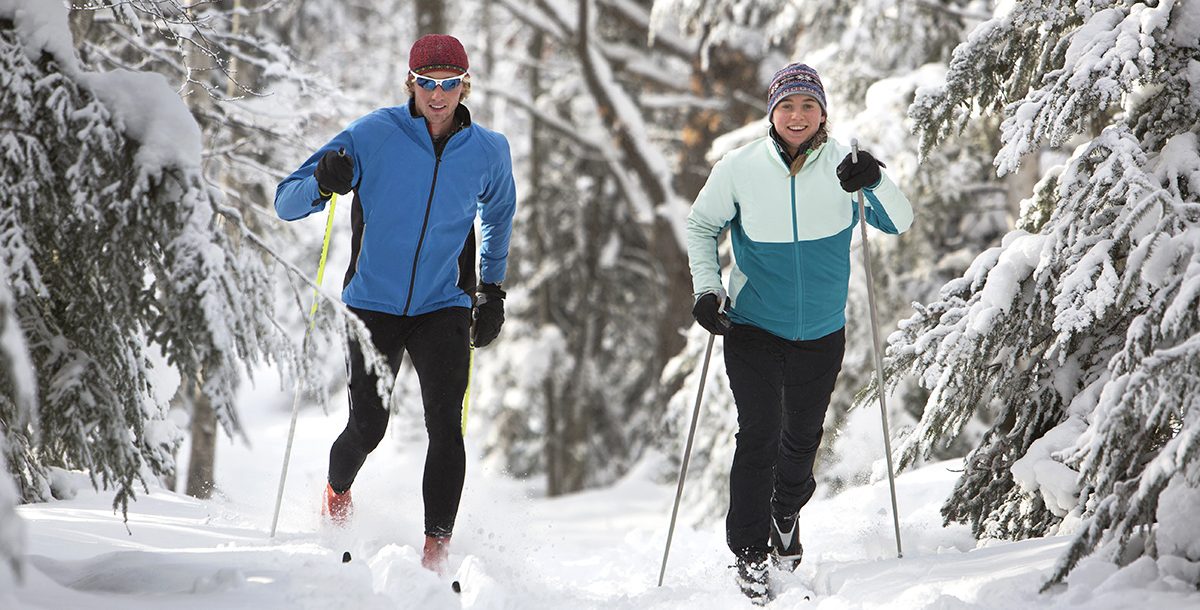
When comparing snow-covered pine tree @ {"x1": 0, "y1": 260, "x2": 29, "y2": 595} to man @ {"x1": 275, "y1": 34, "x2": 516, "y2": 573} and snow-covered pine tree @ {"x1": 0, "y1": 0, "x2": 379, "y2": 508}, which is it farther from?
man @ {"x1": 275, "y1": 34, "x2": 516, "y2": 573}

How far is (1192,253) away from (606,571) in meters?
3.79

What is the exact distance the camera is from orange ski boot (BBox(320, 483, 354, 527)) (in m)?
4.79

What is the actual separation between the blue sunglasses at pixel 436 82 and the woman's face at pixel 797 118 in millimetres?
1300

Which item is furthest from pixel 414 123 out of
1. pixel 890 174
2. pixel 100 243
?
pixel 890 174

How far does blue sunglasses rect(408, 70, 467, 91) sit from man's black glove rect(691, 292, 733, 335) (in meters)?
1.33

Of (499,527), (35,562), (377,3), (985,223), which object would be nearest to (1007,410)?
(499,527)

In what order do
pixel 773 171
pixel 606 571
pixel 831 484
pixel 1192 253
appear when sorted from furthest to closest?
pixel 831 484
pixel 606 571
pixel 773 171
pixel 1192 253

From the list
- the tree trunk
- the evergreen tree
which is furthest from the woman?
the tree trunk

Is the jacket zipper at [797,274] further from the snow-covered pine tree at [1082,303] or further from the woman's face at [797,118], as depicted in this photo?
the snow-covered pine tree at [1082,303]

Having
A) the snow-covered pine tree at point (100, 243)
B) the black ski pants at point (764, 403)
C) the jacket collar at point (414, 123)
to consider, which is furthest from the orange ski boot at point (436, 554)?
the jacket collar at point (414, 123)

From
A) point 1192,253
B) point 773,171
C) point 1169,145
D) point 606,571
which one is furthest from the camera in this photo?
point 606,571

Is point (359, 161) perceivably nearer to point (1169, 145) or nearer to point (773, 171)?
point (773, 171)

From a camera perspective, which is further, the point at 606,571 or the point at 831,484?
the point at 831,484

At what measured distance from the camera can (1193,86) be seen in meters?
3.94
